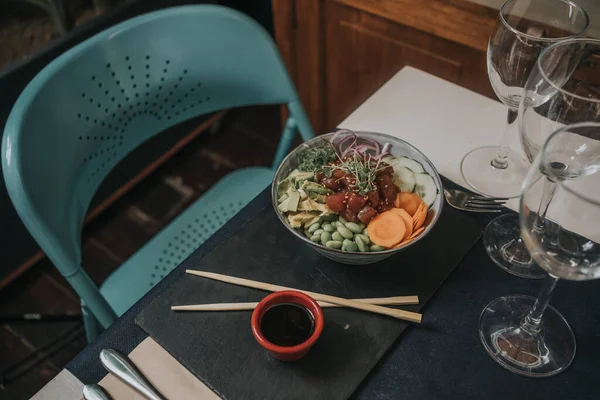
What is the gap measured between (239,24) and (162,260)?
1.47ft

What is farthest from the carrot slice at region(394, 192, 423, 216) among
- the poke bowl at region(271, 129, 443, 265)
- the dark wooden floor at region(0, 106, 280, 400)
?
the dark wooden floor at region(0, 106, 280, 400)

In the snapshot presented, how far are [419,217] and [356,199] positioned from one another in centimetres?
9

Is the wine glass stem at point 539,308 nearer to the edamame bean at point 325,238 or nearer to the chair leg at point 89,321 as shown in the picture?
the edamame bean at point 325,238

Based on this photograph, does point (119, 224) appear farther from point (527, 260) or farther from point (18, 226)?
point (527, 260)

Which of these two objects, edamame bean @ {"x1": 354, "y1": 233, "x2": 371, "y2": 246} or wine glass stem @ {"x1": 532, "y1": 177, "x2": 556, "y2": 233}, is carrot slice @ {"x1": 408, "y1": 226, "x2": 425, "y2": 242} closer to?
edamame bean @ {"x1": 354, "y1": 233, "x2": 371, "y2": 246}

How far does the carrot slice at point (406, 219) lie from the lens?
68 centimetres

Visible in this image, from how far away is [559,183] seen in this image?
0.48 meters

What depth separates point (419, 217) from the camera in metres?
0.69

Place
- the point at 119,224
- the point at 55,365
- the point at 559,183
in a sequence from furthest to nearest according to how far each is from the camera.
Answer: the point at 119,224 < the point at 55,365 < the point at 559,183

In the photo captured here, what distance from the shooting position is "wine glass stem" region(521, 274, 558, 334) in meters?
0.60

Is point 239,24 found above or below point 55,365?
above

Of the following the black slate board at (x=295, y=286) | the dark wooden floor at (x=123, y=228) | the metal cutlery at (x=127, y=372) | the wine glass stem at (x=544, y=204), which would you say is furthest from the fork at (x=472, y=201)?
the dark wooden floor at (x=123, y=228)

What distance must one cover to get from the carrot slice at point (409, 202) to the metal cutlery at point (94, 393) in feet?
1.37

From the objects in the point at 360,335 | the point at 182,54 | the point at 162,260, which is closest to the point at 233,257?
the point at 360,335
